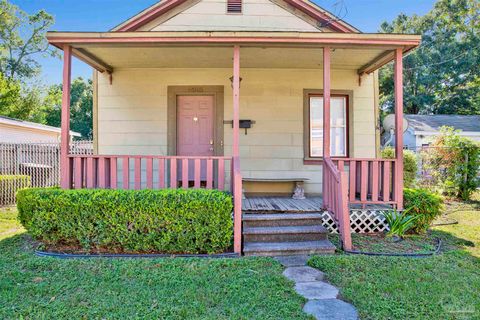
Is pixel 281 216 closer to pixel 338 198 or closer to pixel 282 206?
pixel 282 206

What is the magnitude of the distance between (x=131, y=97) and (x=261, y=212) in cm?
379

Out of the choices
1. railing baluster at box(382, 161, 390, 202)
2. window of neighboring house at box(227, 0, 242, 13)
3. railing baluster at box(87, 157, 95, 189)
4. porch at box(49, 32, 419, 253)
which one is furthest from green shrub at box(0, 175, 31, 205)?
railing baluster at box(382, 161, 390, 202)

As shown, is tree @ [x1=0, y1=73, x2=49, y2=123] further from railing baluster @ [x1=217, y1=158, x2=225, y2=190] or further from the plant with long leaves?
the plant with long leaves

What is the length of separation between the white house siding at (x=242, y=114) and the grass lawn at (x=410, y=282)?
2589mm

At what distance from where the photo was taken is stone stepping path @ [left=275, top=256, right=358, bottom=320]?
258 cm

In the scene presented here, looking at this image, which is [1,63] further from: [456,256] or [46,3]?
[456,256]

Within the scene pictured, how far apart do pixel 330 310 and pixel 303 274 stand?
0.76 metres

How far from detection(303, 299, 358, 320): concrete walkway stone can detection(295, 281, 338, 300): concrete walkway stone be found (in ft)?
0.30

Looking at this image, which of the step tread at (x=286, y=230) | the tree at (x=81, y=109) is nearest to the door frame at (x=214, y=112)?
the step tread at (x=286, y=230)

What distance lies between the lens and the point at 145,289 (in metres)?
3.00

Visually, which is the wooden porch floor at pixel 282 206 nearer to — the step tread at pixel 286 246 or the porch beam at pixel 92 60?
the step tread at pixel 286 246

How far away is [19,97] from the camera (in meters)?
20.7

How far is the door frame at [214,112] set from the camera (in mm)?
6383

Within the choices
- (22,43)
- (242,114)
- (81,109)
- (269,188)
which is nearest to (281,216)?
(269,188)
